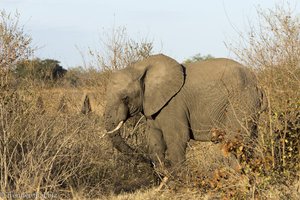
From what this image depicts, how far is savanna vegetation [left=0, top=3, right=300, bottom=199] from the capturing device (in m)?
7.67

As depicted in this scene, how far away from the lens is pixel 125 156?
11086 millimetres

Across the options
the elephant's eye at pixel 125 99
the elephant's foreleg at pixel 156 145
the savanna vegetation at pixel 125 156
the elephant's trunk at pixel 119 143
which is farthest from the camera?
the elephant's eye at pixel 125 99

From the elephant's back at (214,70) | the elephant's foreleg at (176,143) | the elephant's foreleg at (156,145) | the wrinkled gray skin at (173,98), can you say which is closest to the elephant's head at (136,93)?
the wrinkled gray skin at (173,98)

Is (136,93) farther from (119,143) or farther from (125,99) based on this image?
(119,143)

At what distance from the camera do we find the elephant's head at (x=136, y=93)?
10859 mm

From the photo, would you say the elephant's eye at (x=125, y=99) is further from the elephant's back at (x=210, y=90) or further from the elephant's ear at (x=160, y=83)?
the elephant's back at (x=210, y=90)

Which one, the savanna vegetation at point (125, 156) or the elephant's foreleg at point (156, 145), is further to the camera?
the elephant's foreleg at point (156, 145)

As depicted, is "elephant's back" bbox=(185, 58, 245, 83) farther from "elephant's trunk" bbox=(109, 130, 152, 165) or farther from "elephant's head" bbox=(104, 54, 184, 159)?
"elephant's trunk" bbox=(109, 130, 152, 165)

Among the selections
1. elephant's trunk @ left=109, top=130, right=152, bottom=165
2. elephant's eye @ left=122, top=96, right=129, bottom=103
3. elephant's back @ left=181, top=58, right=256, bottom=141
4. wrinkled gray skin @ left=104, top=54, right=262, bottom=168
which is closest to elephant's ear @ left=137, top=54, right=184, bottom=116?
wrinkled gray skin @ left=104, top=54, right=262, bottom=168

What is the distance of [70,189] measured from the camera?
891 cm

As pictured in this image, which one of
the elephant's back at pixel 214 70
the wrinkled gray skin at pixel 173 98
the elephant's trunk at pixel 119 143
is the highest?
the elephant's back at pixel 214 70

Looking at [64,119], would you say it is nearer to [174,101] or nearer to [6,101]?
[6,101]

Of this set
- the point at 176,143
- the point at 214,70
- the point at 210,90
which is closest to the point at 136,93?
the point at 176,143

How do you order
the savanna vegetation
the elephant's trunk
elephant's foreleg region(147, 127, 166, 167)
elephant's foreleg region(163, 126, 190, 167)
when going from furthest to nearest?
1. the elephant's trunk
2. elephant's foreleg region(147, 127, 166, 167)
3. elephant's foreleg region(163, 126, 190, 167)
4. the savanna vegetation
